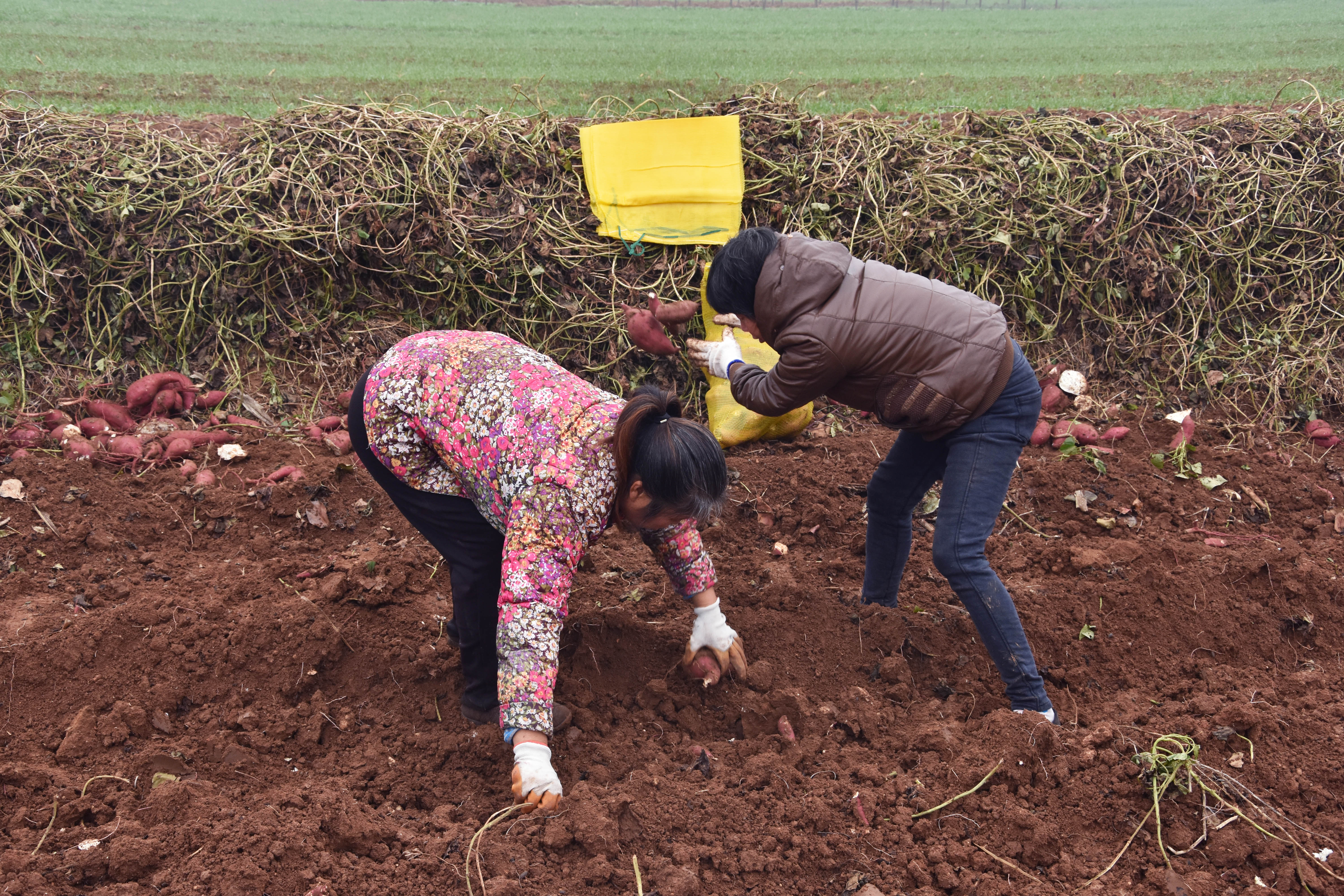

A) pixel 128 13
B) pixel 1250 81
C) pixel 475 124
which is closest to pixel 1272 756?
pixel 475 124

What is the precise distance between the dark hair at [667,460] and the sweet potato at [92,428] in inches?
135

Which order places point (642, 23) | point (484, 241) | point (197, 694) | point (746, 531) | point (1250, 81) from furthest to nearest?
point (642, 23), point (1250, 81), point (484, 241), point (746, 531), point (197, 694)

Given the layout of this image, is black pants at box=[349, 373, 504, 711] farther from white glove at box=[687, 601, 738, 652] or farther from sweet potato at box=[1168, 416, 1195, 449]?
sweet potato at box=[1168, 416, 1195, 449]

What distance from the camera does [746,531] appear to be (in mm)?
3635

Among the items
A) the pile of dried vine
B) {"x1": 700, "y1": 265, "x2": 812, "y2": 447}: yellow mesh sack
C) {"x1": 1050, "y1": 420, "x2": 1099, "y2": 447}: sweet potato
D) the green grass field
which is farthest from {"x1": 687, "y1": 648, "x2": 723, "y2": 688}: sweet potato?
the green grass field

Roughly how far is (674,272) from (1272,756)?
329cm

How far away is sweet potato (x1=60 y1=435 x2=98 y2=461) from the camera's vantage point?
3.82 m

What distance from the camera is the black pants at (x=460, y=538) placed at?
2238 millimetres

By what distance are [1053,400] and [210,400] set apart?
4349 mm

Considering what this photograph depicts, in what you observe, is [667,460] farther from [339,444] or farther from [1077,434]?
[1077,434]

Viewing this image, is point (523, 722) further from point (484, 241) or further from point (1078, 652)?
point (484, 241)

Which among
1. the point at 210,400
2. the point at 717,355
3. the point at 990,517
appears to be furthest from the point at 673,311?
the point at 210,400

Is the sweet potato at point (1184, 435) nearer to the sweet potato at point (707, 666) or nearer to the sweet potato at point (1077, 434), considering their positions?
the sweet potato at point (1077, 434)

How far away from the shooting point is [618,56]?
619 centimetres
